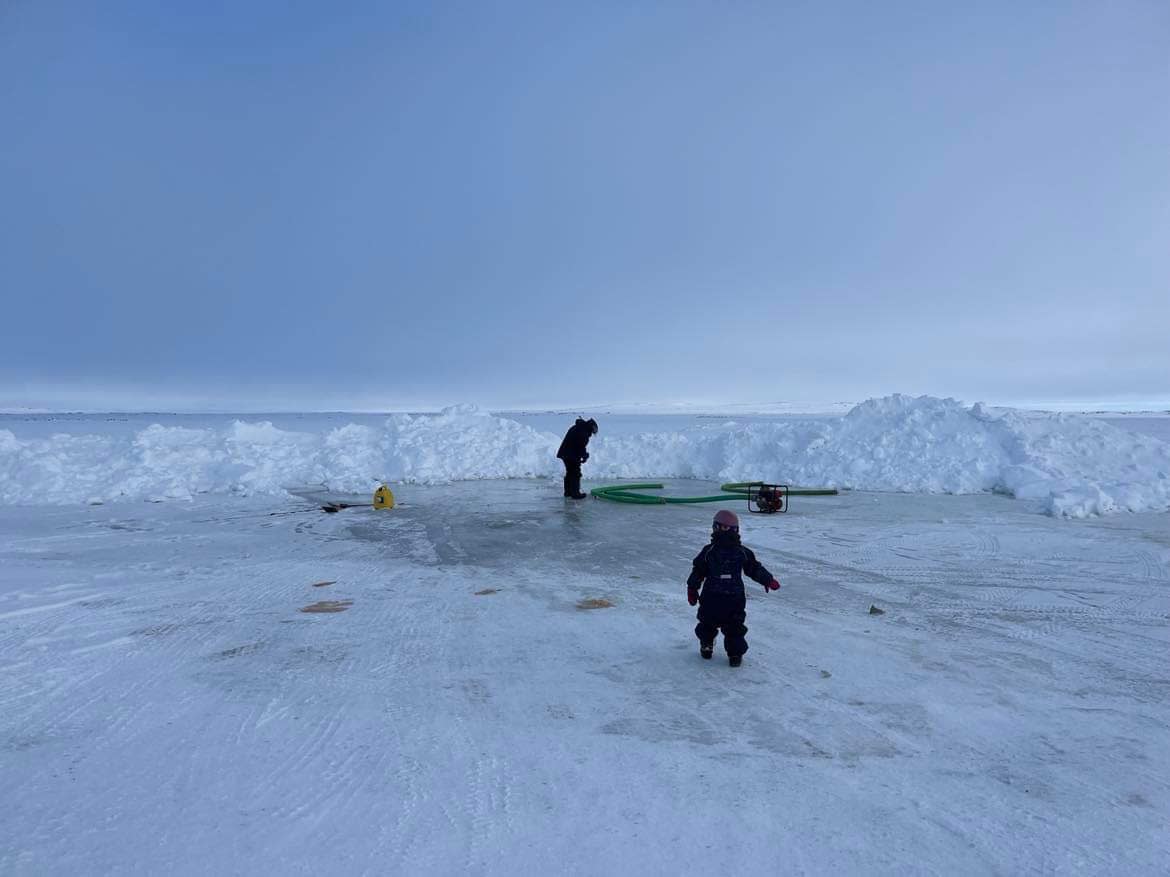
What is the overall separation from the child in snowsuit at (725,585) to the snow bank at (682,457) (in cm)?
933

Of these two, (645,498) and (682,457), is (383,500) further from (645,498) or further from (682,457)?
(682,457)

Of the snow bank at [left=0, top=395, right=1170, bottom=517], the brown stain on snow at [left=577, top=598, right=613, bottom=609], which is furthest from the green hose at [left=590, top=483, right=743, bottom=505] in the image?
the brown stain on snow at [left=577, top=598, right=613, bottom=609]

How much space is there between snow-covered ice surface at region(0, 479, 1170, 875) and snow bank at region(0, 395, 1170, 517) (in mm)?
6870

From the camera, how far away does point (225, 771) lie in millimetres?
3555

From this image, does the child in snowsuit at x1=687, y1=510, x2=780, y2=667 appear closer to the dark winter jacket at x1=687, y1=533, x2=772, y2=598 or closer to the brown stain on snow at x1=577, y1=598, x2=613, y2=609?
the dark winter jacket at x1=687, y1=533, x2=772, y2=598

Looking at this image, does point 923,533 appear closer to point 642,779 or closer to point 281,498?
point 642,779

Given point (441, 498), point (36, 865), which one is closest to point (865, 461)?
point (441, 498)

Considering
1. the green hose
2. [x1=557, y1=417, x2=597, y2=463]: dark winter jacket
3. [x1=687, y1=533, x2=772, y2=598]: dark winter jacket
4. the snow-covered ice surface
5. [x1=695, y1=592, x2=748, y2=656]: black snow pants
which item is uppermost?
[x1=557, y1=417, x2=597, y2=463]: dark winter jacket

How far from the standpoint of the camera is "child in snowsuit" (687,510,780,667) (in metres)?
5.06

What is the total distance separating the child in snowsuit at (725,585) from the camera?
16.6ft

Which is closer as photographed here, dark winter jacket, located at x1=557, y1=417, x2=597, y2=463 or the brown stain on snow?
the brown stain on snow

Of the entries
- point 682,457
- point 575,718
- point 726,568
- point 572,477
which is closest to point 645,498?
point 572,477

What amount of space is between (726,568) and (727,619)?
35 cm

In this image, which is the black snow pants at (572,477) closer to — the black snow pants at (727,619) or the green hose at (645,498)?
the green hose at (645,498)
